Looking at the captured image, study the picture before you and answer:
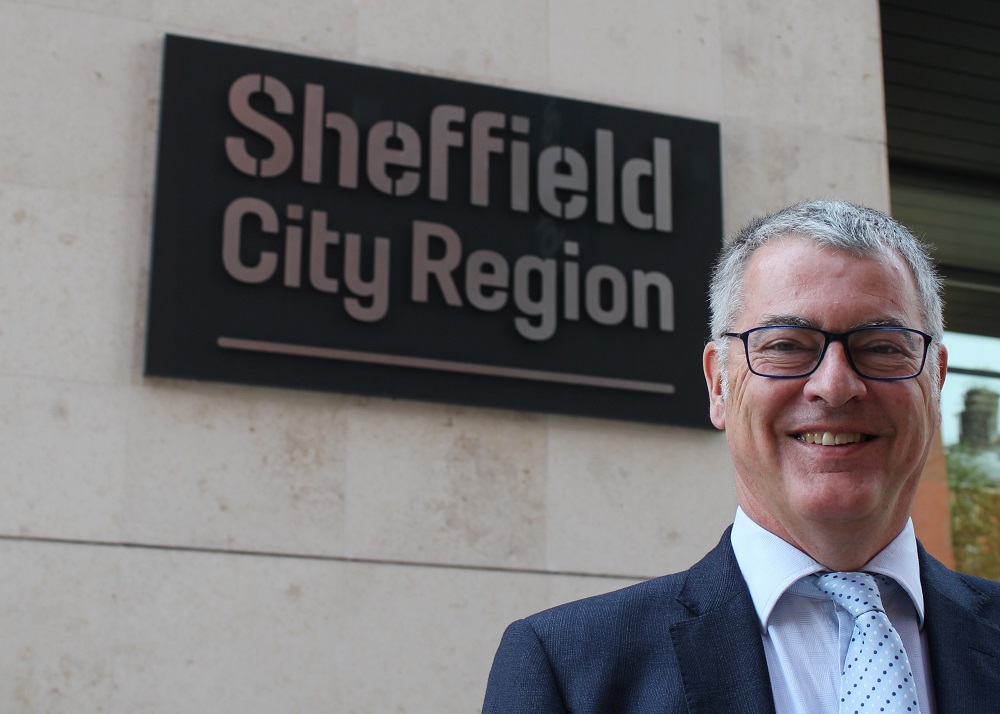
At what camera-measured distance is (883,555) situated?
6.13 ft

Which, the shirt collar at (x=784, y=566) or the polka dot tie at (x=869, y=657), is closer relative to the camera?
the polka dot tie at (x=869, y=657)

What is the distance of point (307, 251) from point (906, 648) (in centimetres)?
298

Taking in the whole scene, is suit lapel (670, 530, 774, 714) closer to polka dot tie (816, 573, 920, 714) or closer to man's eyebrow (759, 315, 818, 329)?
polka dot tie (816, 573, 920, 714)

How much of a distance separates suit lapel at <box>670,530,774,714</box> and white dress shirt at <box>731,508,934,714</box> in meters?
0.03

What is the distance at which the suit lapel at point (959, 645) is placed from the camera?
179 centimetres

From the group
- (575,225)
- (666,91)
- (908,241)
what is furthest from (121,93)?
(908,241)

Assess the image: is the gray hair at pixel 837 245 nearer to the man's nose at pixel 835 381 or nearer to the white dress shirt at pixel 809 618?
the man's nose at pixel 835 381

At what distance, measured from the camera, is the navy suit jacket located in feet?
5.82

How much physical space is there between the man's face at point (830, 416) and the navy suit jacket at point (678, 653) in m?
0.14

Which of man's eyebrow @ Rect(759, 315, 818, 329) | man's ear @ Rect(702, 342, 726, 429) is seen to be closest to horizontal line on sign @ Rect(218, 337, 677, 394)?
man's ear @ Rect(702, 342, 726, 429)

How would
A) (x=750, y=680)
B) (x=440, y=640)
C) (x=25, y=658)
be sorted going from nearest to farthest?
(x=750, y=680) < (x=25, y=658) < (x=440, y=640)

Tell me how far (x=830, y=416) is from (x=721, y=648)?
0.34m

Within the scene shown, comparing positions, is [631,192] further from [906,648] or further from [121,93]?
[906,648]

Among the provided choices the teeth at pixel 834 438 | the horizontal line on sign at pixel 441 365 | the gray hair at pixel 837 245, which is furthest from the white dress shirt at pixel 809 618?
the horizontal line on sign at pixel 441 365
